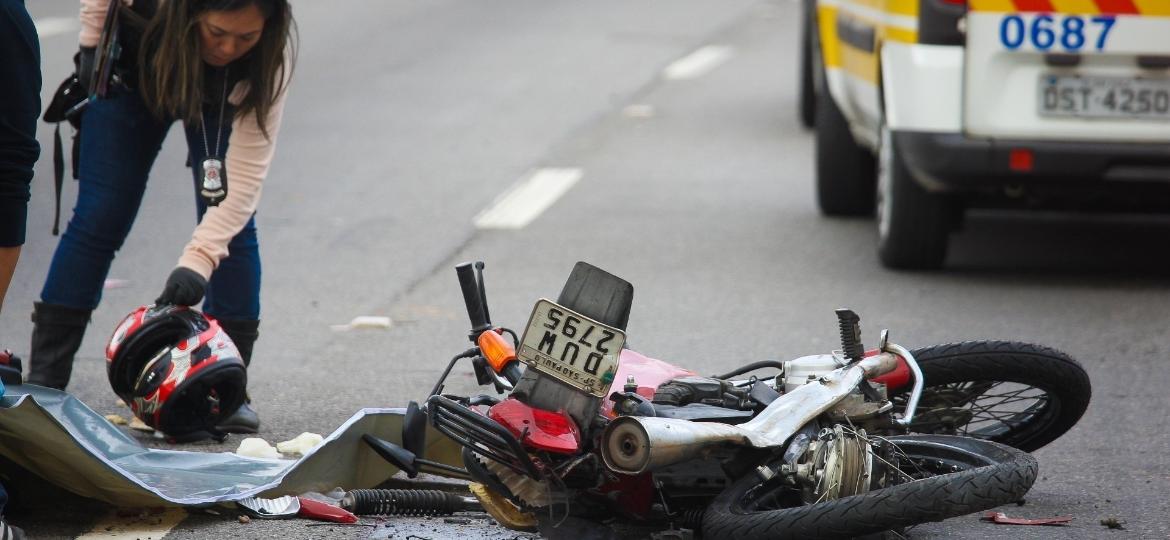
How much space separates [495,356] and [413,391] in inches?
64.6

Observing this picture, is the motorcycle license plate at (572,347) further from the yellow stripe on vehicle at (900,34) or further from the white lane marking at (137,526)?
the yellow stripe on vehicle at (900,34)

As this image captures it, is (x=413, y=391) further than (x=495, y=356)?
Yes

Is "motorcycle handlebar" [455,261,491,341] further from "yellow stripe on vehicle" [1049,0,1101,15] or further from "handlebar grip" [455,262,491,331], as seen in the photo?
"yellow stripe on vehicle" [1049,0,1101,15]

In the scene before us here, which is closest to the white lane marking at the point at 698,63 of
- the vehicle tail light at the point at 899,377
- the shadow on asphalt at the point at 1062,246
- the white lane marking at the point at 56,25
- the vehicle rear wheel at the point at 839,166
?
the white lane marking at the point at 56,25

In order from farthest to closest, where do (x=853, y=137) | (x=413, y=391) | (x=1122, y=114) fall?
(x=853, y=137) < (x=1122, y=114) < (x=413, y=391)

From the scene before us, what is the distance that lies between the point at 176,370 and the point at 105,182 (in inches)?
28.5

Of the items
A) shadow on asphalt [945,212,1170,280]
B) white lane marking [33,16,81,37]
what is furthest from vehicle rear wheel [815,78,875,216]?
white lane marking [33,16,81,37]

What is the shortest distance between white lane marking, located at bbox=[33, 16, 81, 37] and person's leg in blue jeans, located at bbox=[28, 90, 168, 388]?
881 centimetres

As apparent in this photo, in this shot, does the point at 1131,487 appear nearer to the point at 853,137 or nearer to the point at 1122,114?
the point at 1122,114

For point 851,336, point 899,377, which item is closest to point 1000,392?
point 899,377

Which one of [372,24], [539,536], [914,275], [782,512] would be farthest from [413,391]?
[372,24]

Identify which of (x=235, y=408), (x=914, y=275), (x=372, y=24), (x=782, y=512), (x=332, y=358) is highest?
(x=782, y=512)

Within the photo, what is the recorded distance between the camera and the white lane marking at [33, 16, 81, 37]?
1364 cm

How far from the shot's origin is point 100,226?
16.7 ft
